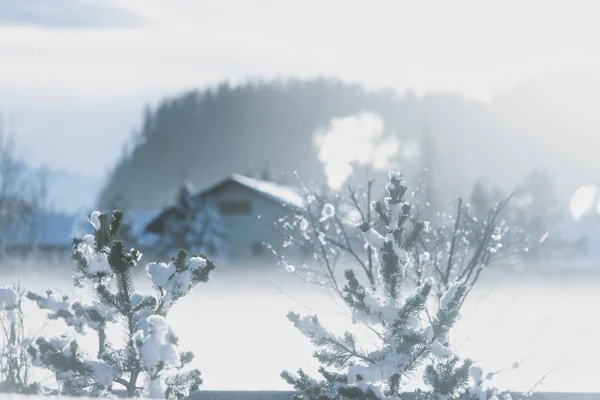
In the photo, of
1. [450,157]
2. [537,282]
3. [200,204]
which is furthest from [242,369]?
[450,157]

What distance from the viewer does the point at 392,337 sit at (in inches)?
269

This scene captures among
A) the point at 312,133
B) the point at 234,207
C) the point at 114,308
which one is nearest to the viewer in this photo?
the point at 114,308

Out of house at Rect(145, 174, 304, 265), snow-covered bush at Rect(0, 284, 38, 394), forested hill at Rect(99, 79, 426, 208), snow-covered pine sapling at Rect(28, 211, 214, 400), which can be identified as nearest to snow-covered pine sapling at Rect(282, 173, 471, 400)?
snow-covered pine sapling at Rect(28, 211, 214, 400)

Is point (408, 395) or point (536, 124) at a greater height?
point (536, 124)

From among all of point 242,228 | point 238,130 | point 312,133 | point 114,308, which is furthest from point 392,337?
A: point 238,130

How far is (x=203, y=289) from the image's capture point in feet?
125

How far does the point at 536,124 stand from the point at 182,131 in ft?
188

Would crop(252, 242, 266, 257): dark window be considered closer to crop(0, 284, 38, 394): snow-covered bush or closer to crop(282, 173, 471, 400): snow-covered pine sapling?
crop(0, 284, 38, 394): snow-covered bush

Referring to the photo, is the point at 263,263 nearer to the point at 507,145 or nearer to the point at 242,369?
the point at 242,369

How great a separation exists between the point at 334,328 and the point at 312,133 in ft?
340

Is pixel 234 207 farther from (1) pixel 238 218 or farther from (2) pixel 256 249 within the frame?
(2) pixel 256 249

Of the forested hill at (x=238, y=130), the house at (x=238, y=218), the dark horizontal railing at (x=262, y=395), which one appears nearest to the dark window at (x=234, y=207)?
the house at (x=238, y=218)

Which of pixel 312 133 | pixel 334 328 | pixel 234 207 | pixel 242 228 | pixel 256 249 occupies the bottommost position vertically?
pixel 334 328

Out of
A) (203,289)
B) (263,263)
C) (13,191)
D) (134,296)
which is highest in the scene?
(13,191)
